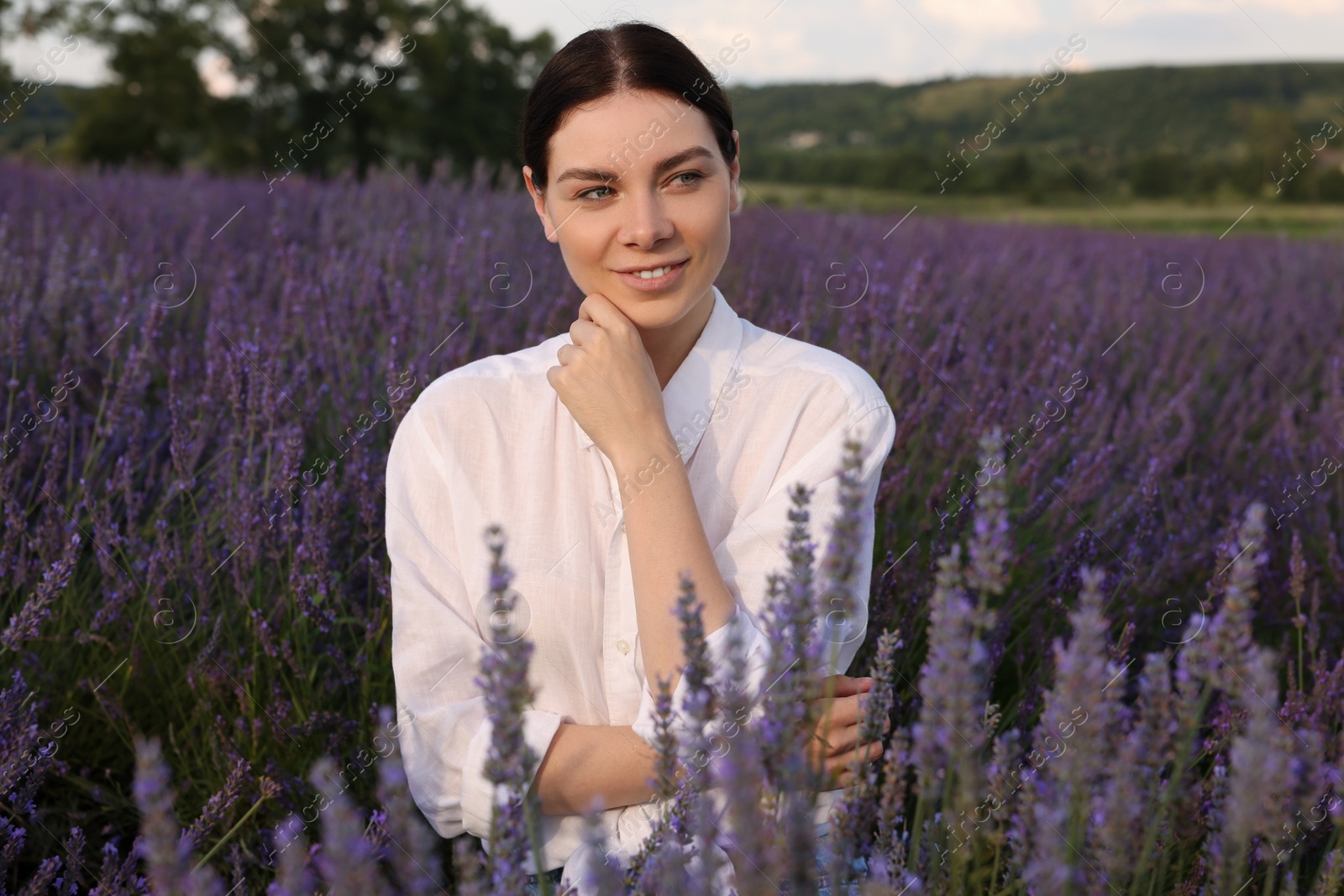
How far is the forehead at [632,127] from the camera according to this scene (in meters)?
1.58

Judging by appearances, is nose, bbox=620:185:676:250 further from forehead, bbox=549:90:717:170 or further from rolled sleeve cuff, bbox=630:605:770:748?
rolled sleeve cuff, bbox=630:605:770:748

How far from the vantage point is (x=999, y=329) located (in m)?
3.60

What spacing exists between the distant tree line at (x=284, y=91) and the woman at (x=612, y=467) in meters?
23.9

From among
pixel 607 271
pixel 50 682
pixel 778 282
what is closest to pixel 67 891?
pixel 50 682

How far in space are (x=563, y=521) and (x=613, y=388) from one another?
249 mm

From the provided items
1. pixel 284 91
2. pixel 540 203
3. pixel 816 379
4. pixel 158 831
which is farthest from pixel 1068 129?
pixel 158 831

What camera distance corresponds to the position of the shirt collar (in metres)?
1.69

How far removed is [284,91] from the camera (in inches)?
1133

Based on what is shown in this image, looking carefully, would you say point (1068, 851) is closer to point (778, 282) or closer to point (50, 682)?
point (50, 682)

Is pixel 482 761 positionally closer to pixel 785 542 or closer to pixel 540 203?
pixel 785 542

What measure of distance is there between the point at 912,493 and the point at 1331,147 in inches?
1010

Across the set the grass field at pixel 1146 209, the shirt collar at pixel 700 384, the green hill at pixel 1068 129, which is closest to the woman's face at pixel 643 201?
the shirt collar at pixel 700 384

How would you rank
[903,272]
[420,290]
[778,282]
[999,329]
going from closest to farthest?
1. [420,290]
2. [999,329]
3. [778,282]
4. [903,272]

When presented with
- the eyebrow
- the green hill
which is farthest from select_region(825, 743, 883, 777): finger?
the green hill
